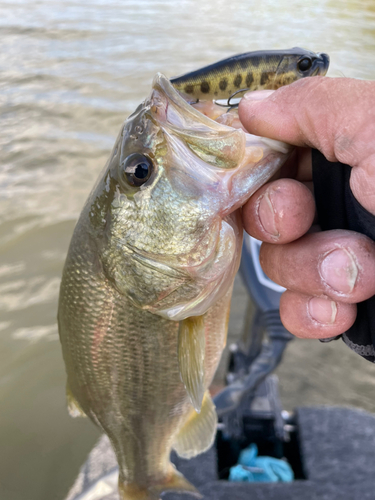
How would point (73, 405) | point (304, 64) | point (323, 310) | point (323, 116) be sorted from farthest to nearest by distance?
1. point (73, 405)
2. point (304, 64)
3. point (323, 310)
4. point (323, 116)

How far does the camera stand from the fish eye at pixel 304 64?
1510mm

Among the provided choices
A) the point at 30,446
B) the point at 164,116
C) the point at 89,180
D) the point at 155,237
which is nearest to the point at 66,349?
the point at 155,237

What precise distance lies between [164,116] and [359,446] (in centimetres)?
229

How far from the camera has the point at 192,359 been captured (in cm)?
143

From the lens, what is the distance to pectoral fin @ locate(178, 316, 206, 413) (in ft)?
4.71

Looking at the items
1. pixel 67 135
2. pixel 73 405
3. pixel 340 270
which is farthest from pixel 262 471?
pixel 67 135

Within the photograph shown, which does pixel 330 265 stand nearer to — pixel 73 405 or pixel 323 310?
pixel 323 310

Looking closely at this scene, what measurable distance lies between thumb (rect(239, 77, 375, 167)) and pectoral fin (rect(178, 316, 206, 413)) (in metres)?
0.71

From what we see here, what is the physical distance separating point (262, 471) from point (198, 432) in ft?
2.32

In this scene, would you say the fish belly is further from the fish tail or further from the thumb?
the thumb

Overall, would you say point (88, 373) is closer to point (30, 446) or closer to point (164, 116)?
point (164, 116)

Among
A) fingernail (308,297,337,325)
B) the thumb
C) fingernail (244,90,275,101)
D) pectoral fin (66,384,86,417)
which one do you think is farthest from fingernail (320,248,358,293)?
pectoral fin (66,384,86,417)

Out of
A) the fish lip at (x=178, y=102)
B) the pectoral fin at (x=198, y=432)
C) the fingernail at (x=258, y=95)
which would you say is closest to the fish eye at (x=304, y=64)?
the fingernail at (x=258, y=95)

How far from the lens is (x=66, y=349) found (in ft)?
5.54
